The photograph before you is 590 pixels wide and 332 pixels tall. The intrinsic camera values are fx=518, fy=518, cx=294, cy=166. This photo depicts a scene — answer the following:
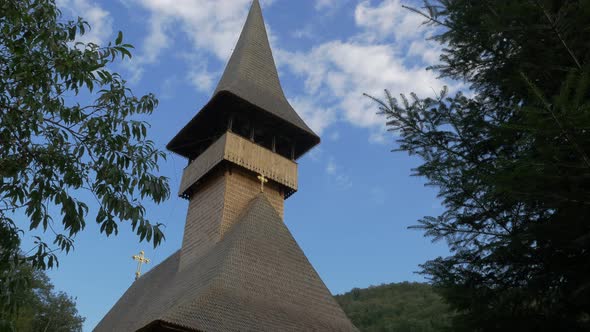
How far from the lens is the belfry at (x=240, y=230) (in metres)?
10.9

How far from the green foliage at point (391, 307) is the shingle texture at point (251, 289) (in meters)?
14.7

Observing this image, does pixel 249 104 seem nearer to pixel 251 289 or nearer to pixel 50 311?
pixel 251 289

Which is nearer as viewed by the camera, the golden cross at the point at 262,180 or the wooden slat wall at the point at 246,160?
the wooden slat wall at the point at 246,160

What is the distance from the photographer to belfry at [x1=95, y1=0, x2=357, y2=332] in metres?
10.9

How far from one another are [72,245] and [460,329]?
12.4 feet

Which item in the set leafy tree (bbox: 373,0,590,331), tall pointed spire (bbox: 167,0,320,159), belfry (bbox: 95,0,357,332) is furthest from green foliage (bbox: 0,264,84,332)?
leafy tree (bbox: 373,0,590,331)

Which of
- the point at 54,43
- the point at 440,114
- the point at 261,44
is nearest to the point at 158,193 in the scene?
the point at 54,43

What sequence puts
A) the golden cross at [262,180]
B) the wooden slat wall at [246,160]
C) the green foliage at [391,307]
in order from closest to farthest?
1. the wooden slat wall at [246,160]
2. the golden cross at [262,180]
3. the green foliage at [391,307]

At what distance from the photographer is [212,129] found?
17.3 meters

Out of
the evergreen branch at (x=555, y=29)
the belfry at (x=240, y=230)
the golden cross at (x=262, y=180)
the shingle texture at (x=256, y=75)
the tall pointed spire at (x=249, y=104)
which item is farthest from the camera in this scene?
the shingle texture at (x=256, y=75)

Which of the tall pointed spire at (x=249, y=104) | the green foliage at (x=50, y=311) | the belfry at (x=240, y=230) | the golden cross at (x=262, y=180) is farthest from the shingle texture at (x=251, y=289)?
the green foliage at (x=50, y=311)

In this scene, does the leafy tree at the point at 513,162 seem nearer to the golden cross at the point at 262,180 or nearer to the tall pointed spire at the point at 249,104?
the golden cross at the point at 262,180

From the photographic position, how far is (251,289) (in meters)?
11.6

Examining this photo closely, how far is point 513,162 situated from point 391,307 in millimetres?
37299
